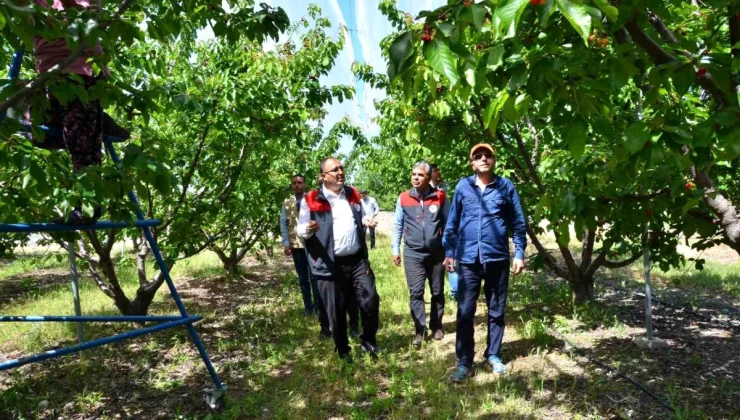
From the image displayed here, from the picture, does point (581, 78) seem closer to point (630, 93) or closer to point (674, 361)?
point (630, 93)

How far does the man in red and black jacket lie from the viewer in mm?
3949

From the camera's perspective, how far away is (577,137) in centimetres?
141

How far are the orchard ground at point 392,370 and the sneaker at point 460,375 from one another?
0.07 meters

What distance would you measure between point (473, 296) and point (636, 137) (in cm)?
236

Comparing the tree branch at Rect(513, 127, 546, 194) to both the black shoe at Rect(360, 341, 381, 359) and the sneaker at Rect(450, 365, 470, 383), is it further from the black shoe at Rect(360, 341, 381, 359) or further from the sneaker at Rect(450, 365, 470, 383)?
the black shoe at Rect(360, 341, 381, 359)

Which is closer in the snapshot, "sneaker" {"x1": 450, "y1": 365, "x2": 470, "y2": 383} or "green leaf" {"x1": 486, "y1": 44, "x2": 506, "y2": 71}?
"green leaf" {"x1": 486, "y1": 44, "x2": 506, "y2": 71}

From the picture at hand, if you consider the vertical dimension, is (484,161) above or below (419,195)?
above

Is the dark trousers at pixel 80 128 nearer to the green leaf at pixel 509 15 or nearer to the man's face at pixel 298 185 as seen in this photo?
the green leaf at pixel 509 15

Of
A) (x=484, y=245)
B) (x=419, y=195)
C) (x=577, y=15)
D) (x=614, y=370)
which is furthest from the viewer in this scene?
(x=419, y=195)

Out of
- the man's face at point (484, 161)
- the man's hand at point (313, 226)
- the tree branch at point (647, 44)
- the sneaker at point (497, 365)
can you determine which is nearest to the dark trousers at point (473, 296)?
the sneaker at point (497, 365)

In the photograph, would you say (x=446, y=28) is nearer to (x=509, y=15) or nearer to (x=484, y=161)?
(x=509, y=15)

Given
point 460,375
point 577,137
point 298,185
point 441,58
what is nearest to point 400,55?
point 441,58

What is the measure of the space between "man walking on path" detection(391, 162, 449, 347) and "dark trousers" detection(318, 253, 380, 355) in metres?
0.64

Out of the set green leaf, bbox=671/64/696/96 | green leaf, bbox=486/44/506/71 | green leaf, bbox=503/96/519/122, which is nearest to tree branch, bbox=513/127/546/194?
green leaf, bbox=671/64/696/96
